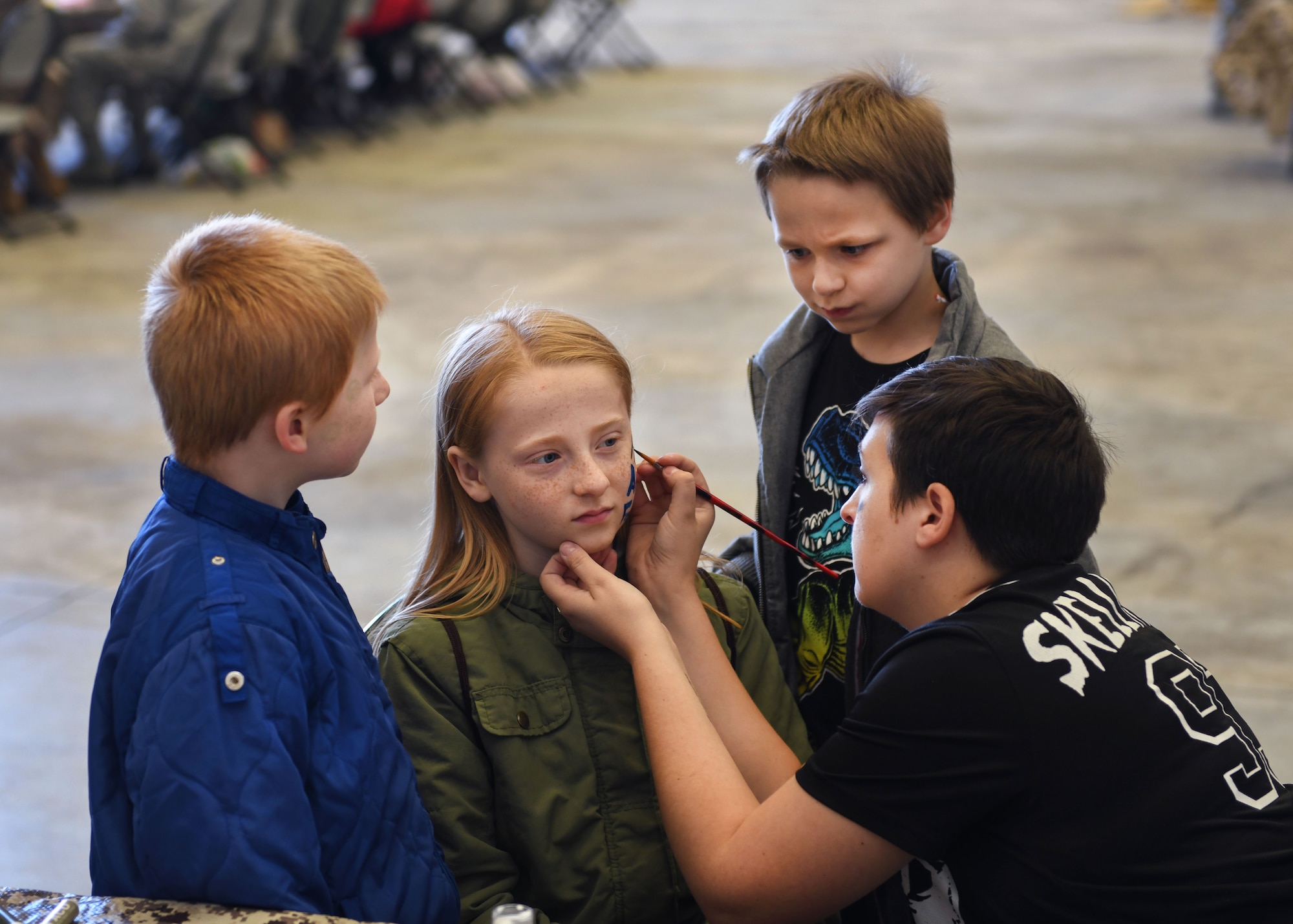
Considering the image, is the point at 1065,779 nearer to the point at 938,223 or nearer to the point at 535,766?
the point at 535,766

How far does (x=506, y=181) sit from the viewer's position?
838 centimetres

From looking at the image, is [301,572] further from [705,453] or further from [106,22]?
[106,22]

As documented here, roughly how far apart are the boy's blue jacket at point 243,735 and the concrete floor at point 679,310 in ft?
2.23

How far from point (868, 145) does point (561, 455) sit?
61 cm

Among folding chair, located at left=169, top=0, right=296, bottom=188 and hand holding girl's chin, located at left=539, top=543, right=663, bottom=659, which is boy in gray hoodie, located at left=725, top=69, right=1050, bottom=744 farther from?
folding chair, located at left=169, top=0, right=296, bottom=188

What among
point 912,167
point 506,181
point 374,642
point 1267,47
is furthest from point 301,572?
point 1267,47

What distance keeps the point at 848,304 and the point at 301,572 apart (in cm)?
84

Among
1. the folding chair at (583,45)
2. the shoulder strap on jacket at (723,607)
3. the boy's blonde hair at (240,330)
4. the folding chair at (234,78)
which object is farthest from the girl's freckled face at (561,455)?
the folding chair at (583,45)

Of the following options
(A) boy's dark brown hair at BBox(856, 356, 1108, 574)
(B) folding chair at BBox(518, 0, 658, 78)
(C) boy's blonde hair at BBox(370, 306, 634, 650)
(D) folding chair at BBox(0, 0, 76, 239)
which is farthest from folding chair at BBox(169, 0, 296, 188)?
(A) boy's dark brown hair at BBox(856, 356, 1108, 574)

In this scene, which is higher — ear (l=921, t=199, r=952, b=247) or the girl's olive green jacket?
ear (l=921, t=199, r=952, b=247)

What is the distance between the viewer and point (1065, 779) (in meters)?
1.16

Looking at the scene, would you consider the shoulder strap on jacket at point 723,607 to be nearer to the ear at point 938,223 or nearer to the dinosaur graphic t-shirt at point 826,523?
the dinosaur graphic t-shirt at point 826,523

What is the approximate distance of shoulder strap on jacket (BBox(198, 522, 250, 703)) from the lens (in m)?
1.07

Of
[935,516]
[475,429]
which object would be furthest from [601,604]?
[935,516]
